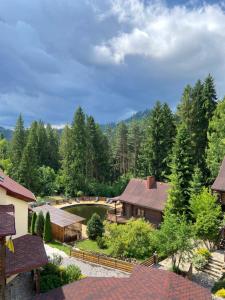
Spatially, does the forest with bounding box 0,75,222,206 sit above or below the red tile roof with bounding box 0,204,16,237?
above

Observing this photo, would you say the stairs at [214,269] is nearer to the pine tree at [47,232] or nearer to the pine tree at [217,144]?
the pine tree at [217,144]

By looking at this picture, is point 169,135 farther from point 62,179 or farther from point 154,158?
point 62,179

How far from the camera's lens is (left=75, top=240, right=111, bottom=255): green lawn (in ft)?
90.4

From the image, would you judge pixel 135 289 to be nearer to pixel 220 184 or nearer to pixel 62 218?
pixel 220 184

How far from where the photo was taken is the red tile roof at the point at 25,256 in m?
15.1

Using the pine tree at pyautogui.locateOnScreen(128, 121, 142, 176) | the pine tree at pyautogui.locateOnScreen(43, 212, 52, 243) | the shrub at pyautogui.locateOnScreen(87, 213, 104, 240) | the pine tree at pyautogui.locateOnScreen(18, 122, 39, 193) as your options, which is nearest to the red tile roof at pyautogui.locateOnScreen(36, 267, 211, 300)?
the pine tree at pyautogui.locateOnScreen(43, 212, 52, 243)

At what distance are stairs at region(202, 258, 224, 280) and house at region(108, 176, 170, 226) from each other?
32.2 ft

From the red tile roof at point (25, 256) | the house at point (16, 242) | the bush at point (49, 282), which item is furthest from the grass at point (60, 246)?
the red tile roof at point (25, 256)

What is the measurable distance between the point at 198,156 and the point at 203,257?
22400 millimetres

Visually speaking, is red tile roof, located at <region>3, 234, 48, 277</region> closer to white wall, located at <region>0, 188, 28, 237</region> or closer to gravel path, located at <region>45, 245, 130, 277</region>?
white wall, located at <region>0, 188, 28, 237</region>

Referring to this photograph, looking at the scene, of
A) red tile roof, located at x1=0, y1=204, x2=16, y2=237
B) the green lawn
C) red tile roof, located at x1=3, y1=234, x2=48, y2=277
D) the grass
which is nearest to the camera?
red tile roof, located at x1=0, y1=204, x2=16, y2=237

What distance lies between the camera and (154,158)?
159ft

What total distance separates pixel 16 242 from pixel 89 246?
39.4 feet

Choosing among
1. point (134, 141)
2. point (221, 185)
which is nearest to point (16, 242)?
point (221, 185)
